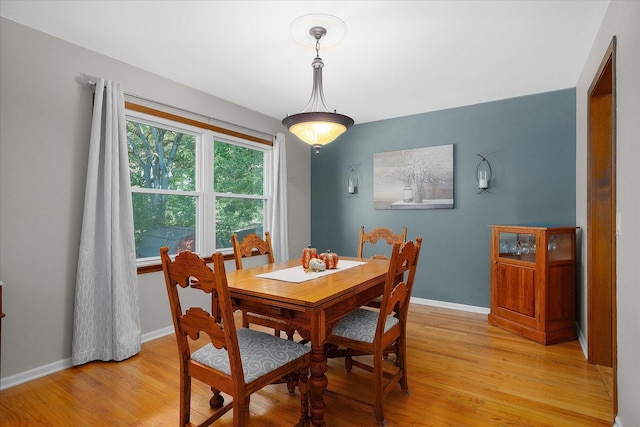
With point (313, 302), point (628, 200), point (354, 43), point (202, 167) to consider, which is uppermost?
point (354, 43)

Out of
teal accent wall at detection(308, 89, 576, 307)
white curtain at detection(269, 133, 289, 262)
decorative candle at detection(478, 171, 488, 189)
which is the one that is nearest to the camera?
teal accent wall at detection(308, 89, 576, 307)

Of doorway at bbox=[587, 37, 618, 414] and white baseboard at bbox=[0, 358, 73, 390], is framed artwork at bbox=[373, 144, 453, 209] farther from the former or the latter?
white baseboard at bbox=[0, 358, 73, 390]

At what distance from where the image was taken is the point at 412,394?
2.13m

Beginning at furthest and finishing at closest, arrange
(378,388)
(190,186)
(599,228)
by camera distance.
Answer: (190,186) < (599,228) < (378,388)

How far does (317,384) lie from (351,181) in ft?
10.8

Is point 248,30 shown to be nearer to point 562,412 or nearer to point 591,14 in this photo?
point 591,14

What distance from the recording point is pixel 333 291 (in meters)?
1.75

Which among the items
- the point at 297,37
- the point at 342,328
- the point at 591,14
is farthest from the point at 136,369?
the point at 591,14

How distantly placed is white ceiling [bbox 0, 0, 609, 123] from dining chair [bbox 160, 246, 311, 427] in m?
1.66

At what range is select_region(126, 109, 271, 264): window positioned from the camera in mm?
3141

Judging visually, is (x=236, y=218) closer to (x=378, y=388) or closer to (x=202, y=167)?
(x=202, y=167)

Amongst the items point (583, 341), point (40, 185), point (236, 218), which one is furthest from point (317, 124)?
point (583, 341)

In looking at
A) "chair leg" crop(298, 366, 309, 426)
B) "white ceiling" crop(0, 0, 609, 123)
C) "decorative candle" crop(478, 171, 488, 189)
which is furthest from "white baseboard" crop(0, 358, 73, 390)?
"decorative candle" crop(478, 171, 488, 189)

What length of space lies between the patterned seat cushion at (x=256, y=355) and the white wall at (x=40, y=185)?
5.07ft
